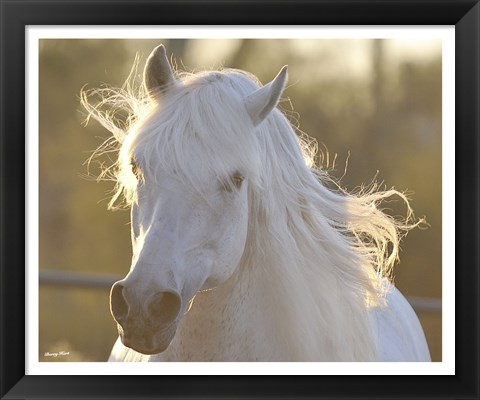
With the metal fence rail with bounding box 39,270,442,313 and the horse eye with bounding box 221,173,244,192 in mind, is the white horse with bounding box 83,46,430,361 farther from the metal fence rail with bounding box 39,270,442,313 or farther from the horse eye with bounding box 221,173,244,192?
the metal fence rail with bounding box 39,270,442,313

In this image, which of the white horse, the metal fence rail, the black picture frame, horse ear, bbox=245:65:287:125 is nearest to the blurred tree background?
the metal fence rail

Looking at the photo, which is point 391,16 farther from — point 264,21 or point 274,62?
point 274,62

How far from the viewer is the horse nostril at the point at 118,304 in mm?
1559

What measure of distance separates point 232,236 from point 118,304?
0.30 metres

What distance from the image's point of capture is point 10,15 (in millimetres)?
1948

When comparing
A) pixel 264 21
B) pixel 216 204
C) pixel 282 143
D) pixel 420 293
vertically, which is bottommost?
pixel 420 293

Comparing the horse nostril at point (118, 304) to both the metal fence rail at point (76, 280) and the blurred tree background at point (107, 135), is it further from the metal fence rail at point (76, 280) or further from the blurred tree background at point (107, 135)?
the blurred tree background at point (107, 135)

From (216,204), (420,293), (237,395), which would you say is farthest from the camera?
(420,293)

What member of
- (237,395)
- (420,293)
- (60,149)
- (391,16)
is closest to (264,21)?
(391,16)

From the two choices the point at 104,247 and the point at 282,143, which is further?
the point at 104,247

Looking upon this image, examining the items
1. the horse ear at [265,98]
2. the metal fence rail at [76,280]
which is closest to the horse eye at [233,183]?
the horse ear at [265,98]

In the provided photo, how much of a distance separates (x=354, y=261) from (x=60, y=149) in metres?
4.24

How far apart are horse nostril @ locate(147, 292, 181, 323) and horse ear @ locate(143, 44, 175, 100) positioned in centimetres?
50

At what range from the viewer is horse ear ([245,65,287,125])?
66.4 inches
